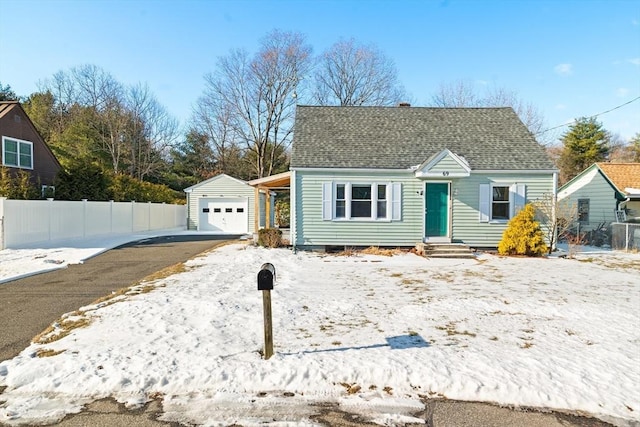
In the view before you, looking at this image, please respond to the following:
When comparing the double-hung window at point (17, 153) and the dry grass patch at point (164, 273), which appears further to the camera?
the double-hung window at point (17, 153)

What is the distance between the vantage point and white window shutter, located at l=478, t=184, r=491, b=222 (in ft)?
44.0

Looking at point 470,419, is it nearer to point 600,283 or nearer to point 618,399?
point 618,399

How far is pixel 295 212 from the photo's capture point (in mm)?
13391

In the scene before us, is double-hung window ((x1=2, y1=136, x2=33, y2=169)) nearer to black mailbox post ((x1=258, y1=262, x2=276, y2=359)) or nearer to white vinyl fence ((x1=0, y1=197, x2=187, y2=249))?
white vinyl fence ((x1=0, y1=197, x2=187, y2=249))

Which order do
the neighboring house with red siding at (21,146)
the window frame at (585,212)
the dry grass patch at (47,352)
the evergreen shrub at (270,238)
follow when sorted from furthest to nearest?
the window frame at (585,212) < the neighboring house with red siding at (21,146) < the evergreen shrub at (270,238) < the dry grass patch at (47,352)

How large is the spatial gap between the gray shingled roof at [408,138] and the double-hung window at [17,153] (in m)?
14.8

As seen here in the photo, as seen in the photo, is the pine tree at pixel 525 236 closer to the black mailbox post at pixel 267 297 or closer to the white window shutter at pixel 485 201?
the white window shutter at pixel 485 201

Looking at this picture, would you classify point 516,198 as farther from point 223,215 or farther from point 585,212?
point 223,215

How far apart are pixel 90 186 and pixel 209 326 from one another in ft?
56.4

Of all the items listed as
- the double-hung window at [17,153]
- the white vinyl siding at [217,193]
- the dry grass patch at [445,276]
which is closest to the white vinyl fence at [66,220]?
the white vinyl siding at [217,193]

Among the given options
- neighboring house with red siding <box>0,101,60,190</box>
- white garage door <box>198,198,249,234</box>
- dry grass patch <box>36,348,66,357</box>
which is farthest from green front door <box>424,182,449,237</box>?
neighboring house with red siding <box>0,101,60,190</box>

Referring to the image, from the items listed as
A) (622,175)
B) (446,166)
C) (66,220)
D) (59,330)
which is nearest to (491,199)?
(446,166)

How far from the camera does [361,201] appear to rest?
13.5 m

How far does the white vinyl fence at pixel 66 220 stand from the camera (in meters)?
13.1
